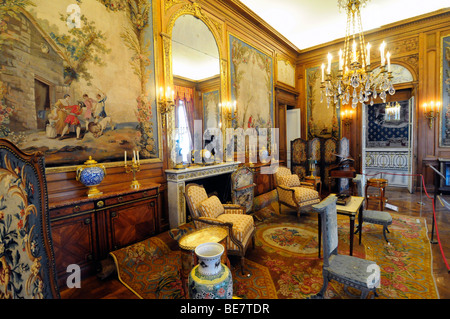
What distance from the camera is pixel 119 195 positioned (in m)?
2.60

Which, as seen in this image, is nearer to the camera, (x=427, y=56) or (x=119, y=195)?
(x=119, y=195)

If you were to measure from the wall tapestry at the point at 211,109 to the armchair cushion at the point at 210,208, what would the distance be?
7.22 ft

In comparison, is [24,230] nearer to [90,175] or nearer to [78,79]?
[90,175]

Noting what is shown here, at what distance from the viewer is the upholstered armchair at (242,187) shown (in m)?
4.05

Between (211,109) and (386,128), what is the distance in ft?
26.2

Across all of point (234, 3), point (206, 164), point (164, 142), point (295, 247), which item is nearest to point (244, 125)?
point (206, 164)

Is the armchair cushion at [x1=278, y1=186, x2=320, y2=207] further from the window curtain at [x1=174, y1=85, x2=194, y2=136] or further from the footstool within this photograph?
the window curtain at [x1=174, y1=85, x2=194, y2=136]

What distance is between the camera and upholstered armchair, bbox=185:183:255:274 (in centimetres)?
254

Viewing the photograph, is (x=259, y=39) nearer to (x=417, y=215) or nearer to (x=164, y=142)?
(x=164, y=142)

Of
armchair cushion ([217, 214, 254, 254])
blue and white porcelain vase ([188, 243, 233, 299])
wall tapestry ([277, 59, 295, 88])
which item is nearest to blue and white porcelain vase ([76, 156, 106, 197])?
armchair cushion ([217, 214, 254, 254])

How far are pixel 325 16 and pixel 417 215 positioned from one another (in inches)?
200

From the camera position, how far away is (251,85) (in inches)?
216

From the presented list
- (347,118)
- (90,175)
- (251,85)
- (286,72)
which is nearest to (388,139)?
(347,118)

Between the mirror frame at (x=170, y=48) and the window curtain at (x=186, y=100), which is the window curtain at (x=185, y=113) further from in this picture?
the mirror frame at (x=170, y=48)
